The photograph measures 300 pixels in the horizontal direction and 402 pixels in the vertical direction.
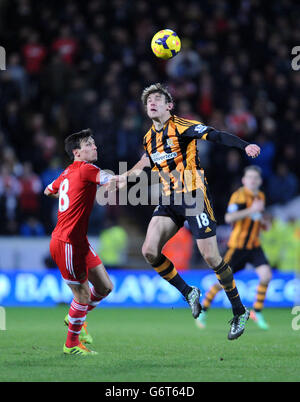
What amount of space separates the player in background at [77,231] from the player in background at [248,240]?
3.98m

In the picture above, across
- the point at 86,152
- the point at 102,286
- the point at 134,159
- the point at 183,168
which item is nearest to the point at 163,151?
the point at 183,168

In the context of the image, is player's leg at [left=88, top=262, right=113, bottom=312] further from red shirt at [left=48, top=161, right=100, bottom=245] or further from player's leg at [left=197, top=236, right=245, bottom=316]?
player's leg at [left=197, top=236, right=245, bottom=316]

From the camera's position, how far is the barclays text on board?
14.3 meters

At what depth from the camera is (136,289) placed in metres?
14.7

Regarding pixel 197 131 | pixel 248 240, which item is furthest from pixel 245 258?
pixel 197 131

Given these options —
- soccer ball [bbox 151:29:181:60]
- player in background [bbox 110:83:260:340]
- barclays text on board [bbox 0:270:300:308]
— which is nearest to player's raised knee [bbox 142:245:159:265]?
player in background [bbox 110:83:260:340]

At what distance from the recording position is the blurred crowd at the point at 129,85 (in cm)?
1606

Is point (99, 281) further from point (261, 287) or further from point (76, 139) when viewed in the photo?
point (261, 287)

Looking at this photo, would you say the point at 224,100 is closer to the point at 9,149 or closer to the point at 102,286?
the point at 9,149

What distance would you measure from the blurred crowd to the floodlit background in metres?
0.03

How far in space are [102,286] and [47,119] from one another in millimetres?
10191

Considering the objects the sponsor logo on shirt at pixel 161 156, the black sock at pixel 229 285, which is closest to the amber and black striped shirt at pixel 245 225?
the black sock at pixel 229 285

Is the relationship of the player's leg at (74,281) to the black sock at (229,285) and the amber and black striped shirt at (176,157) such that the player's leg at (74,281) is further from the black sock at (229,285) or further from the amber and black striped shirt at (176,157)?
the black sock at (229,285)

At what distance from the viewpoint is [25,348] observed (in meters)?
8.01
